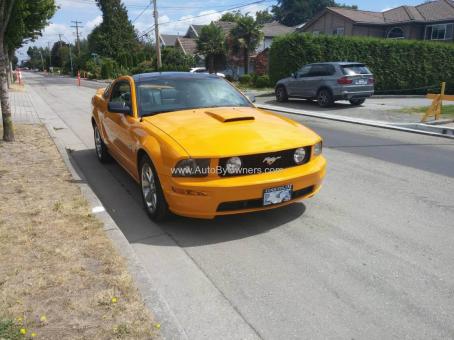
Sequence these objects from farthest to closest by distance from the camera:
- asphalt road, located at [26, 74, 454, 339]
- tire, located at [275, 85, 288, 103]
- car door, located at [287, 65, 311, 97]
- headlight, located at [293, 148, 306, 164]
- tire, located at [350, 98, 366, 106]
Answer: tire, located at [275, 85, 288, 103]
car door, located at [287, 65, 311, 97]
tire, located at [350, 98, 366, 106]
headlight, located at [293, 148, 306, 164]
asphalt road, located at [26, 74, 454, 339]

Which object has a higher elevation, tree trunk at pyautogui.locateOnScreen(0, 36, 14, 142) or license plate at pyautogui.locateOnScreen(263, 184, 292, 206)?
tree trunk at pyautogui.locateOnScreen(0, 36, 14, 142)

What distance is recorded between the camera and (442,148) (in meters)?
9.21

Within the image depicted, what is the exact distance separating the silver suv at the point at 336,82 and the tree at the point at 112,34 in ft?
214

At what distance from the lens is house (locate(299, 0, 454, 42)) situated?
40.1 metres

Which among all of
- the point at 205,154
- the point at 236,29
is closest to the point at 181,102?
the point at 205,154

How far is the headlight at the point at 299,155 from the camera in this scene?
176 inches

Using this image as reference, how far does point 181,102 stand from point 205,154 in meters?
1.64

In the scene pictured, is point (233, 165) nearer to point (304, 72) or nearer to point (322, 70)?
point (322, 70)

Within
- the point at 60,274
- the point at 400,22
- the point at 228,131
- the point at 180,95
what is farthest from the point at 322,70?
the point at 400,22

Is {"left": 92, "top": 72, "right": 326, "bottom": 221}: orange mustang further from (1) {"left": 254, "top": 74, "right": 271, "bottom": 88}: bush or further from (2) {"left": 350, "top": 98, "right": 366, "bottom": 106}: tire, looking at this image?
(1) {"left": 254, "top": 74, "right": 271, "bottom": 88}: bush

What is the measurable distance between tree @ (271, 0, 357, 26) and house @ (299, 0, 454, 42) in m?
54.4

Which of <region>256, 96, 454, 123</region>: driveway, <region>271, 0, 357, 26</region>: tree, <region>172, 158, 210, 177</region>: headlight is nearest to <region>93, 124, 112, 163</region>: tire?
<region>172, 158, 210, 177</region>: headlight

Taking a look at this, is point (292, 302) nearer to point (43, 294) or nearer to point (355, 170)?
point (43, 294)

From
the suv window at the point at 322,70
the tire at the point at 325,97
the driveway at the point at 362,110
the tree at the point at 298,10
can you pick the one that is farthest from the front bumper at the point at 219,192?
the tree at the point at 298,10
